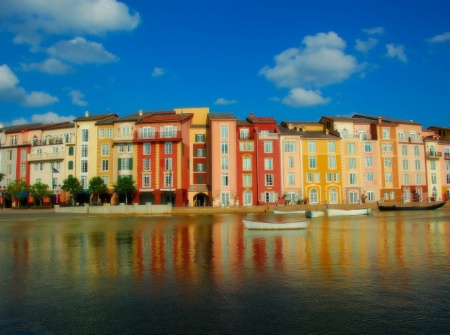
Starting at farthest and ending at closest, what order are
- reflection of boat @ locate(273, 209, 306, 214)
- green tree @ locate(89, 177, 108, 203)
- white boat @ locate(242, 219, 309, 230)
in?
1. green tree @ locate(89, 177, 108, 203)
2. reflection of boat @ locate(273, 209, 306, 214)
3. white boat @ locate(242, 219, 309, 230)

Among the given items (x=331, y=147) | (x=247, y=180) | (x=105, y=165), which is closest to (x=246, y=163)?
(x=247, y=180)

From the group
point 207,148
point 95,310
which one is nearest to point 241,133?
point 207,148

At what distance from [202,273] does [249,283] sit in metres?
2.43

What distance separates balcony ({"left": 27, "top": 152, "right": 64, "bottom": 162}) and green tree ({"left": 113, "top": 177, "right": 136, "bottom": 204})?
14664 mm

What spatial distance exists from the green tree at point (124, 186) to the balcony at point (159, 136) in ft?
24.3

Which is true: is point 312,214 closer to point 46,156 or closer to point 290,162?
point 290,162

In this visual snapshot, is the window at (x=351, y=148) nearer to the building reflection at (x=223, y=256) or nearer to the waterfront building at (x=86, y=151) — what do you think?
the waterfront building at (x=86, y=151)

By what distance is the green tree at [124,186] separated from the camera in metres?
68.1

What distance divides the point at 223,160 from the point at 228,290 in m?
58.7

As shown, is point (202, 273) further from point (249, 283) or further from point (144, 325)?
point (144, 325)

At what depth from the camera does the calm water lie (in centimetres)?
917

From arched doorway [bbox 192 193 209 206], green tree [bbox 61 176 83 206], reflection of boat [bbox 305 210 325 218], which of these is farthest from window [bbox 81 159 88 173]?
reflection of boat [bbox 305 210 325 218]

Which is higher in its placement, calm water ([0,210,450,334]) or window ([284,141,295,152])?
window ([284,141,295,152])

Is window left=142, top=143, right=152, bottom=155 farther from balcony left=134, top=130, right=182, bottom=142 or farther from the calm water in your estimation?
the calm water
